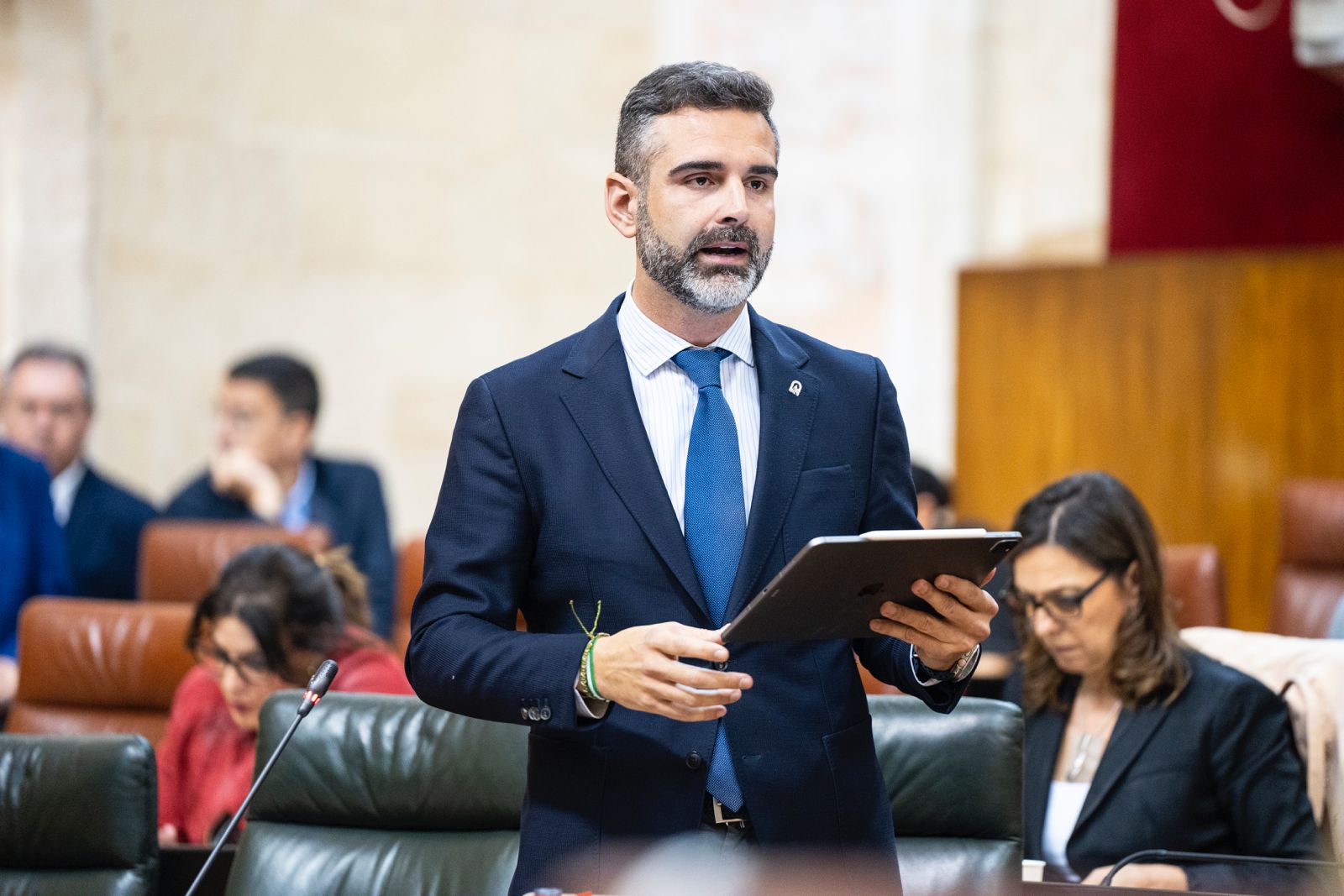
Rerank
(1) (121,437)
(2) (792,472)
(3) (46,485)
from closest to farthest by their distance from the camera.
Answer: (2) (792,472) → (3) (46,485) → (1) (121,437)

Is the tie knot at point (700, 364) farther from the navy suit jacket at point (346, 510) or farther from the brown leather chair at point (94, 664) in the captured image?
the navy suit jacket at point (346, 510)

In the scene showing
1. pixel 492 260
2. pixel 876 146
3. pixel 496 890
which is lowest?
pixel 496 890

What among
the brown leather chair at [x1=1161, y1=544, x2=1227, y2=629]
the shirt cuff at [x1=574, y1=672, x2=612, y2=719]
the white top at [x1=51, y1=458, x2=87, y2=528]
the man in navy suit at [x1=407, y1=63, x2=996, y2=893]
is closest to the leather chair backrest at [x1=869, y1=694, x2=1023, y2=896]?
the man in navy suit at [x1=407, y1=63, x2=996, y2=893]

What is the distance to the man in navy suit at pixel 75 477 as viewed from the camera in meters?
4.97

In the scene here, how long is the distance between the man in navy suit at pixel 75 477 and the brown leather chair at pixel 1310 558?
3.30m

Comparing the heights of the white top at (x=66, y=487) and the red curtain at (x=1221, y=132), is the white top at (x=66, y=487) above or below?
below

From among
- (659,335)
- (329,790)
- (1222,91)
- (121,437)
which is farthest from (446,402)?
(659,335)

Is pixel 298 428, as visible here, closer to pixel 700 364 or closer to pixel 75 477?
pixel 75 477

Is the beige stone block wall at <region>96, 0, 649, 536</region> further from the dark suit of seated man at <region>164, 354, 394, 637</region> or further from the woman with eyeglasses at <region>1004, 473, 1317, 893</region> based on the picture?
the woman with eyeglasses at <region>1004, 473, 1317, 893</region>

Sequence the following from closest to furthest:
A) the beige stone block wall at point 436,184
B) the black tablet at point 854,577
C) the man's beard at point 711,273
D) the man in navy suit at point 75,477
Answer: the black tablet at point 854,577, the man's beard at point 711,273, the man in navy suit at point 75,477, the beige stone block wall at point 436,184

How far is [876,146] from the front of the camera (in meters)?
6.76

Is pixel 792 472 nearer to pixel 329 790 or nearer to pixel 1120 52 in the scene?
pixel 329 790

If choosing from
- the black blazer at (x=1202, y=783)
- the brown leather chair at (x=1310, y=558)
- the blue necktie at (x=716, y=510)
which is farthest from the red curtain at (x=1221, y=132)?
the blue necktie at (x=716, y=510)

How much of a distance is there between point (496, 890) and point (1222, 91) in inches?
186
